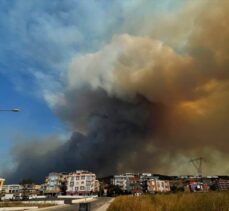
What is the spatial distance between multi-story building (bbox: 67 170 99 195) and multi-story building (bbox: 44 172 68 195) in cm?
1051

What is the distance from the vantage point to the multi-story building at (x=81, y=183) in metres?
167

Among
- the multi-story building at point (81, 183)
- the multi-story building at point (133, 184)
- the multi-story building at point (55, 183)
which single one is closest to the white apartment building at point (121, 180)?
the multi-story building at point (133, 184)

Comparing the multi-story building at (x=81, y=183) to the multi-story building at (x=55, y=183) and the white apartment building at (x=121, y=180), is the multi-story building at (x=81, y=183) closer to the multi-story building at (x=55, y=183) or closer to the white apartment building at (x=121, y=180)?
the multi-story building at (x=55, y=183)

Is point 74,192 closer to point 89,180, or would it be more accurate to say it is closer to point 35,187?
point 89,180

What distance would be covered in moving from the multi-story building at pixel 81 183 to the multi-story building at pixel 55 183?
34.5 feet

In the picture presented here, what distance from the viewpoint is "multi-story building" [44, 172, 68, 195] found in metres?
175

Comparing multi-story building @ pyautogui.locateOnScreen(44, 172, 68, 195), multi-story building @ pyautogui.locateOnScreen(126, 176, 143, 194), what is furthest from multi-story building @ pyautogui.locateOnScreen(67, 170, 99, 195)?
multi-story building @ pyautogui.locateOnScreen(126, 176, 143, 194)

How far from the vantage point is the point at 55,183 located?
180 m

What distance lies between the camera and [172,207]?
58.0 ft

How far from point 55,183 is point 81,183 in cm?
2135

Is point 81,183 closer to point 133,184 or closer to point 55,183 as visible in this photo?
point 55,183

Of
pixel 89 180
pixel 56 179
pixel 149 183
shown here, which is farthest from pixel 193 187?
pixel 56 179

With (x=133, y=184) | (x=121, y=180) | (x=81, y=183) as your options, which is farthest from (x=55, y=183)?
(x=133, y=184)

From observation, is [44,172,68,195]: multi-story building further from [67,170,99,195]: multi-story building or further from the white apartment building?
the white apartment building
